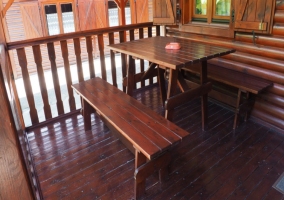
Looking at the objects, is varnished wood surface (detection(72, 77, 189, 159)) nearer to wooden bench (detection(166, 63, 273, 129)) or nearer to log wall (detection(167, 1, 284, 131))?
wooden bench (detection(166, 63, 273, 129))

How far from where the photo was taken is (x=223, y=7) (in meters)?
3.27

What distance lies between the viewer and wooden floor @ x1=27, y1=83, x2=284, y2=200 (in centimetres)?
206

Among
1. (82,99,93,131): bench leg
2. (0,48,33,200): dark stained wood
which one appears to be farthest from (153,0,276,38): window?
(0,48,33,200): dark stained wood

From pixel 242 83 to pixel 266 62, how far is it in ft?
1.23

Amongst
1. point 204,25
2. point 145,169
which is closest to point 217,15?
point 204,25

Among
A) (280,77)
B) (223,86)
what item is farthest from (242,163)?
(223,86)

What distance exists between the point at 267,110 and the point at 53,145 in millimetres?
2508

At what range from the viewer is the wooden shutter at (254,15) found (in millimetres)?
2598

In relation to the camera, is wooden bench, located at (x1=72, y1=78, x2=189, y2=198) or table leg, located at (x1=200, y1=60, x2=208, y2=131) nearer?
wooden bench, located at (x1=72, y1=78, x2=189, y2=198)

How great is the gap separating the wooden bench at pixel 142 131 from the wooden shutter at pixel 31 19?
778 cm

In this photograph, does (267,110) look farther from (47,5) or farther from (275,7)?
(47,5)

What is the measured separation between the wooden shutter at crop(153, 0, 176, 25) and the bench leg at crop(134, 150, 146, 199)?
2.53 metres

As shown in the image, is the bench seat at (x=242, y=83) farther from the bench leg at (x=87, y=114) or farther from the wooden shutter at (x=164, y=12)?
the bench leg at (x=87, y=114)

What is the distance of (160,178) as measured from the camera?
2.14 m
